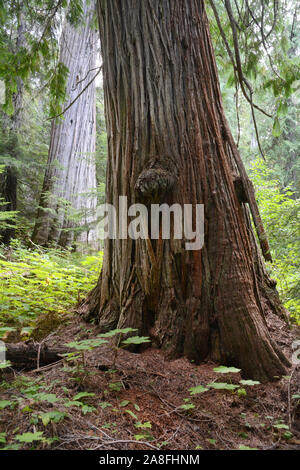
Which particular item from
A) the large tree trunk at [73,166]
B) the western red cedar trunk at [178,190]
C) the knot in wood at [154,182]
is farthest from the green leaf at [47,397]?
the large tree trunk at [73,166]

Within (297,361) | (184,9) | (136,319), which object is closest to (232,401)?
(297,361)

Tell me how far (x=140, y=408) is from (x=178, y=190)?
138 cm

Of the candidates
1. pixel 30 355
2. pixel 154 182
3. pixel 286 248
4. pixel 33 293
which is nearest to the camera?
pixel 30 355

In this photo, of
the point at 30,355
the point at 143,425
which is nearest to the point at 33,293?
the point at 30,355

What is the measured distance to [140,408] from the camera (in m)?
1.61

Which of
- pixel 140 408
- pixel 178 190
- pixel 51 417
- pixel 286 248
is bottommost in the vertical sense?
pixel 140 408

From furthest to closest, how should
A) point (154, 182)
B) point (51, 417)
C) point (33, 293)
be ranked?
point (33, 293) < point (154, 182) < point (51, 417)

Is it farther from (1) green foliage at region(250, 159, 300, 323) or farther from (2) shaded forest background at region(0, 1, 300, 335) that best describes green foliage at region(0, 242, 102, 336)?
(1) green foliage at region(250, 159, 300, 323)

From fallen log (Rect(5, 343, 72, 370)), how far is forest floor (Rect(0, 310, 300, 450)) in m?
0.08

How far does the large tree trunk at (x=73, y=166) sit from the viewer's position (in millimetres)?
6000

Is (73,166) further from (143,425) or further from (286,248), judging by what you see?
(143,425)

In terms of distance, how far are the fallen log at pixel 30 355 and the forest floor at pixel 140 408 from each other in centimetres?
8

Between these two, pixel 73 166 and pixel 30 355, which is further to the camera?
pixel 73 166

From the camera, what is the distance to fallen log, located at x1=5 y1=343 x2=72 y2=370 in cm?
193
